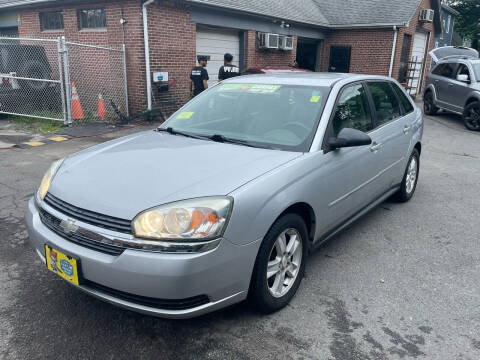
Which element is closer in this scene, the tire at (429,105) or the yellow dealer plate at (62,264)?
the yellow dealer plate at (62,264)

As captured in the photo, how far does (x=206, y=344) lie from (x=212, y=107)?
2.17m

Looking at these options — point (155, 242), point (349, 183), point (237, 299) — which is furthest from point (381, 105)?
point (155, 242)

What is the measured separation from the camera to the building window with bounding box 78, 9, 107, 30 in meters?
10.8

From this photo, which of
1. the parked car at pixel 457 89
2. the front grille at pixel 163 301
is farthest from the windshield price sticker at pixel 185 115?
the parked car at pixel 457 89

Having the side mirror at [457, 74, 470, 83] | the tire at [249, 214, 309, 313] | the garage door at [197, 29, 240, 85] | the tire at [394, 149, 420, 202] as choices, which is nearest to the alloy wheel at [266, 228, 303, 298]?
the tire at [249, 214, 309, 313]

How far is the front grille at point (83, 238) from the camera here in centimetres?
229

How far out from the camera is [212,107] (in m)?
3.86

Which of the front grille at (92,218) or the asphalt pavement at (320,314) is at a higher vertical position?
the front grille at (92,218)

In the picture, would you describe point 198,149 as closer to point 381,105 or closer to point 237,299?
point 237,299

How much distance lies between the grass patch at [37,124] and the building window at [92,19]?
2757mm

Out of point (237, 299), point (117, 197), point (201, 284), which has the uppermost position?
point (117, 197)

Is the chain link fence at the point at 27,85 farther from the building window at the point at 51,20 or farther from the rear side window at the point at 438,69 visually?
the rear side window at the point at 438,69

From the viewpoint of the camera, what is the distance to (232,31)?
507 inches

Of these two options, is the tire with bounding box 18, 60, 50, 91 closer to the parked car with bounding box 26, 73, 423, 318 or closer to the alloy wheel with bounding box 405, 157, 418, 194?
the parked car with bounding box 26, 73, 423, 318
